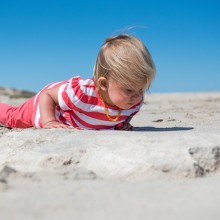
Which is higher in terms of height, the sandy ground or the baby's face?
the baby's face

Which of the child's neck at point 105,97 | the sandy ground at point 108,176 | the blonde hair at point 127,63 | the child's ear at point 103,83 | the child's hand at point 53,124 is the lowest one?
the child's hand at point 53,124

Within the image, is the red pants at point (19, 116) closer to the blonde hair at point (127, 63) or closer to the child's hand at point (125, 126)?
the child's hand at point (125, 126)

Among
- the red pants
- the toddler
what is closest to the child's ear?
the toddler

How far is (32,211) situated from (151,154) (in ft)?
2.70

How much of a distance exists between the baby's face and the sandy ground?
0.60m

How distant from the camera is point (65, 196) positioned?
156cm

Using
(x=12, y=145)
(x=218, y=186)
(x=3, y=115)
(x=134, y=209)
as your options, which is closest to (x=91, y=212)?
(x=134, y=209)

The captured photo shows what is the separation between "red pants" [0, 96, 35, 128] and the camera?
3.88 m

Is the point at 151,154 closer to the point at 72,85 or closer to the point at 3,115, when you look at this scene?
the point at 72,85

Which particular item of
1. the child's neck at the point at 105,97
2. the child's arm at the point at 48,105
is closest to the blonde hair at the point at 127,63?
the child's neck at the point at 105,97

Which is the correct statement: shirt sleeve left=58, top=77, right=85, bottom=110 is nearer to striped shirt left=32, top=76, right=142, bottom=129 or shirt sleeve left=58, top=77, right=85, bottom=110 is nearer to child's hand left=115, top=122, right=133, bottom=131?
striped shirt left=32, top=76, right=142, bottom=129

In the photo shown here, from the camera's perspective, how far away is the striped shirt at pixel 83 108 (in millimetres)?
3320

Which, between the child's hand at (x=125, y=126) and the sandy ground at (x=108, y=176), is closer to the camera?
the sandy ground at (x=108, y=176)

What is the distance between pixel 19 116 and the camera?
13.0 feet
